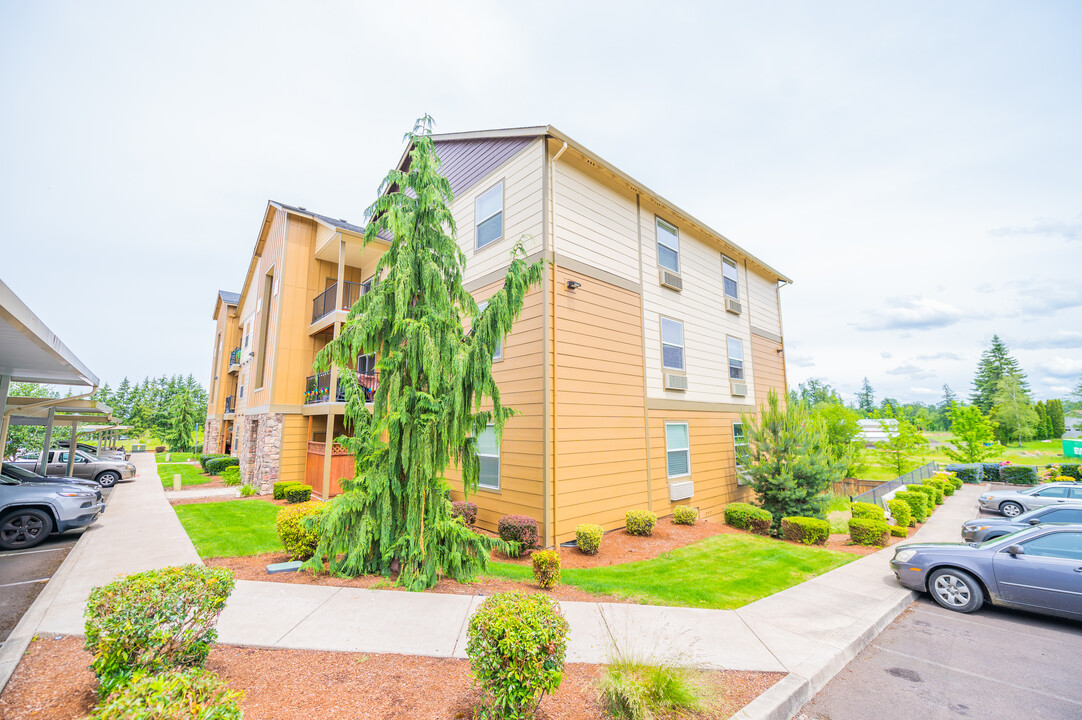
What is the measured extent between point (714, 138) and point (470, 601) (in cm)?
1303

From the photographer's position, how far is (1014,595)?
610 centimetres

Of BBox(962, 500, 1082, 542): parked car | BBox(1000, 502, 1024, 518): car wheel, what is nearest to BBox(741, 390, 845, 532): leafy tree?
BBox(962, 500, 1082, 542): parked car

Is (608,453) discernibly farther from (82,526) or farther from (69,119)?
(69,119)

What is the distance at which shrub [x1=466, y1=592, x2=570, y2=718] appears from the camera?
300cm

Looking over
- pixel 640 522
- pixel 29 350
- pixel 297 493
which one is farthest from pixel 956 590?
pixel 297 493

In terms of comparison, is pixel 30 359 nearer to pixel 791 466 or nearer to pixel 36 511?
pixel 36 511

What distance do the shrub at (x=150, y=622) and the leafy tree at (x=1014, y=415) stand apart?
231 feet

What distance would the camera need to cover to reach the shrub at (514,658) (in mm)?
2998

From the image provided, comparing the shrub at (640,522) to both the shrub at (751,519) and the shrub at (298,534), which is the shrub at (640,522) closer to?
the shrub at (751,519)

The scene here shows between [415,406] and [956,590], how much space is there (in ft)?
28.4

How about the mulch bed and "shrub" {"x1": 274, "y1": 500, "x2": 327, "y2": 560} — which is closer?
the mulch bed

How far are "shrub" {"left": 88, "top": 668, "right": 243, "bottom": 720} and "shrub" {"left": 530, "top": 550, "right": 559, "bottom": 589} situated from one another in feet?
13.9

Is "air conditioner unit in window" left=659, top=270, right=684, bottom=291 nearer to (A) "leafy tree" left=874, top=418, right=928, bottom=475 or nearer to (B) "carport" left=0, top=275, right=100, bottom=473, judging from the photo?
(B) "carport" left=0, top=275, right=100, bottom=473

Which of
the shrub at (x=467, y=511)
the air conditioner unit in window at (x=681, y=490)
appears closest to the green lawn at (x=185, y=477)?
the shrub at (x=467, y=511)
